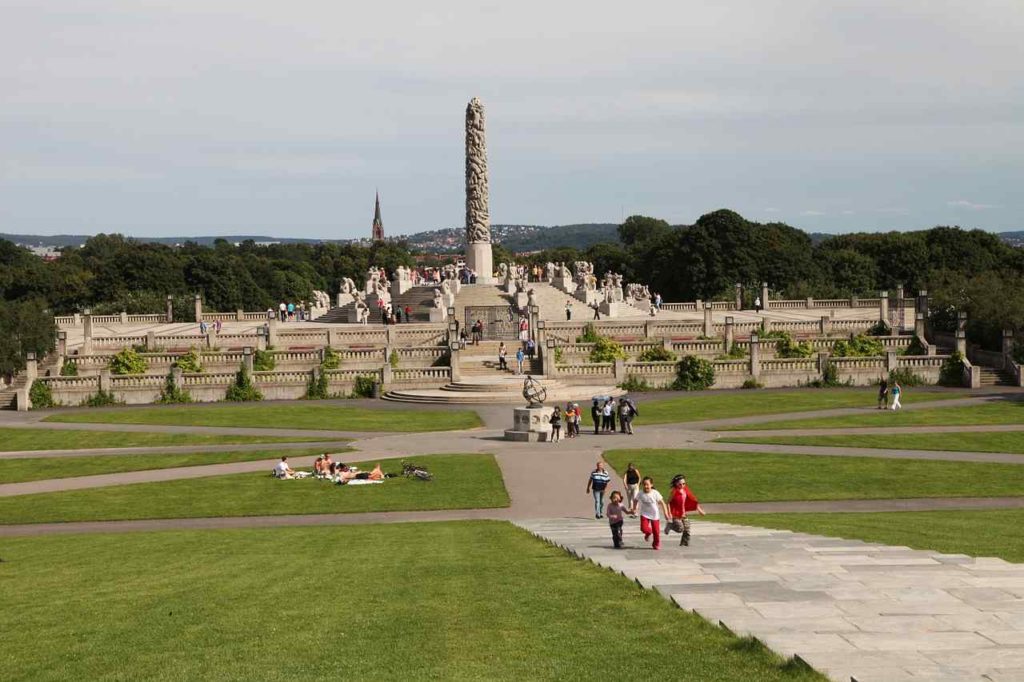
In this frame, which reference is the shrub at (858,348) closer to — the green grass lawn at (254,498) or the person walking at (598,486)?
the green grass lawn at (254,498)

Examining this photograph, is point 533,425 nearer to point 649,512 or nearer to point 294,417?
point 294,417

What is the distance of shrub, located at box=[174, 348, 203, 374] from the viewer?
66500mm

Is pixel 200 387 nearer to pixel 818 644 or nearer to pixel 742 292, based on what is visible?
pixel 818 644

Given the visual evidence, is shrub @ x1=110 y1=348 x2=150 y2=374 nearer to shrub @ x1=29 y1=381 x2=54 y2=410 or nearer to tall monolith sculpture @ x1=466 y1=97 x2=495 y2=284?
shrub @ x1=29 y1=381 x2=54 y2=410

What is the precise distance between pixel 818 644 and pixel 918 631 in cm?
136

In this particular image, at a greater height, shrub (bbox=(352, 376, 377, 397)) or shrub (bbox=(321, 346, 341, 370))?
shrub (bbox=(321, 346, 341, 370))

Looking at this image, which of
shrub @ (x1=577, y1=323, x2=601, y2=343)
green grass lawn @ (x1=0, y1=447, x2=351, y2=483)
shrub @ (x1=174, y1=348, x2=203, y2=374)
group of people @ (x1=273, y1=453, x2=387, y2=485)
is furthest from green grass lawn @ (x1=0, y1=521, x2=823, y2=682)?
shrub @ (x1=577, y1=323, x2=601, y2=343)

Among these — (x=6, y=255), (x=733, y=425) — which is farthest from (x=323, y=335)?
(x=6, y=255)

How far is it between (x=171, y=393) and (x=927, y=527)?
44.3 meters

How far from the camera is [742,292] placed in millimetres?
110625

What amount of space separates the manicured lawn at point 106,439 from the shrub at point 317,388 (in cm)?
1339

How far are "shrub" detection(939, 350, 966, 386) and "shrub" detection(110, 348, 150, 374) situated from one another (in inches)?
1678

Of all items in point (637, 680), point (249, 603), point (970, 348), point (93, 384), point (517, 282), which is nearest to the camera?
point (637, 680)

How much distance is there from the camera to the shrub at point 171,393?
61.9 m
